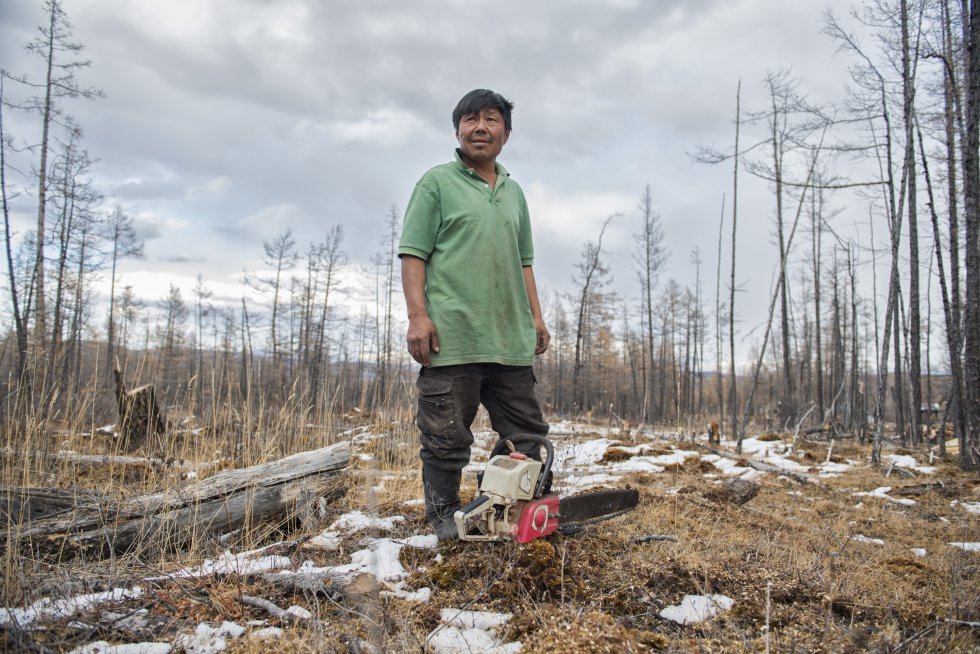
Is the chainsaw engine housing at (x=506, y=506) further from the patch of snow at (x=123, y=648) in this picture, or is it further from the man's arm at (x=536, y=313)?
the patch of snow at (x=123, y=648)

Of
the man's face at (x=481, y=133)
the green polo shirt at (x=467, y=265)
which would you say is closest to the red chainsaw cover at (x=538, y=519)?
the green polo shirt at (x=467, y=265)

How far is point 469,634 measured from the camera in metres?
1.68

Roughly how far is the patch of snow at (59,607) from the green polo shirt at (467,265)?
1.45 metres

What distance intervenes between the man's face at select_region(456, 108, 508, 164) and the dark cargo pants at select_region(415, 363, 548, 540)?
108cm

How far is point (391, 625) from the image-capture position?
167 centimetres

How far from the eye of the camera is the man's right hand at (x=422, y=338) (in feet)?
7.84

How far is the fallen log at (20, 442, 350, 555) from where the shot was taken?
2488mm

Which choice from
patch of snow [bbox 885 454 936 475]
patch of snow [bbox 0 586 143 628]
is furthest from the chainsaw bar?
patch of snow [bbox 885 454 936 475]

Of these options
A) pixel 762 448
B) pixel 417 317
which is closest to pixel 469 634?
pixel 417 317

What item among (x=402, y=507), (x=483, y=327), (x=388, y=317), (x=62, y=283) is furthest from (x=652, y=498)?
(x=388, y=317)

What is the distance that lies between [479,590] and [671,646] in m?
0.73

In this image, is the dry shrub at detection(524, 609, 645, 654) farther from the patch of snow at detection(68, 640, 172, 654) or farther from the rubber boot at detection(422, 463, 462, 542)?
the patch of snow at detection(68, 640, 172, 654)

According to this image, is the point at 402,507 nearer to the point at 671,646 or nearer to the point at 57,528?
the point at 57,528

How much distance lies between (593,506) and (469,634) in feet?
3.64
